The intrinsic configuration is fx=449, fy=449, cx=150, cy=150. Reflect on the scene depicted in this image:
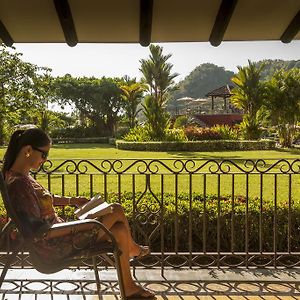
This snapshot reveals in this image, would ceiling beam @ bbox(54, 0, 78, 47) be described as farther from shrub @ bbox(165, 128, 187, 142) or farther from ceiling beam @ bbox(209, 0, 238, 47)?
shrub @ bbox(165, 128, 187, 142)

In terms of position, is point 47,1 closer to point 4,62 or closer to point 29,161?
point 29,161

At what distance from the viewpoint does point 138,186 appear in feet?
31.3

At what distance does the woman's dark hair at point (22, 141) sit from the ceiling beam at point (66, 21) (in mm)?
659

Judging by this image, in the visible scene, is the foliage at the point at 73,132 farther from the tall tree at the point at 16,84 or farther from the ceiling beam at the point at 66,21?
the ceiling beam at the point at 66,21

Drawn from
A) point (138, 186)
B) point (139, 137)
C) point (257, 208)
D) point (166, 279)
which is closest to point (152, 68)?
point (139, 137)

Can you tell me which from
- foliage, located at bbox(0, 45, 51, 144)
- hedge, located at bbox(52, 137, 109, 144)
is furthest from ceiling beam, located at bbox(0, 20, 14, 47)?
hedge, located at bbox(52, 137, 109, 144)

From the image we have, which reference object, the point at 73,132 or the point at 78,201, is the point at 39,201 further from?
the point at 73,132

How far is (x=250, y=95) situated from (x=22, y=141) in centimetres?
2443

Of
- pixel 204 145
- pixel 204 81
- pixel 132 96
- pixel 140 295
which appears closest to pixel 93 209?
pixel 140 295

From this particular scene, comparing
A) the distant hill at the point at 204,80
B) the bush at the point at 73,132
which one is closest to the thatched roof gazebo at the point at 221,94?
the bush at the point at 73,132

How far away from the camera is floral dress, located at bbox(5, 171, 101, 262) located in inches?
86.5

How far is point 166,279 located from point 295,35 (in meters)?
1.94

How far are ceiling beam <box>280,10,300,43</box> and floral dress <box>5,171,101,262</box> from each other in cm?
165

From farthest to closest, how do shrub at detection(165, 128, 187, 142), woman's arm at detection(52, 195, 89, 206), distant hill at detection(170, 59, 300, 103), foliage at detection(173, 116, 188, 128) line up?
distant hill at detection(170, 59, 300, 103) < foliage at detection(173, 116, 188, 128) < shrub at detection(165, 128, 187, 142) < woman's arm at detection(52, 195, 89, 206)
